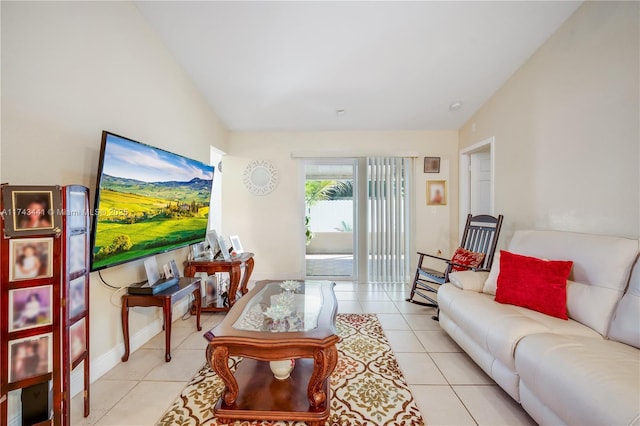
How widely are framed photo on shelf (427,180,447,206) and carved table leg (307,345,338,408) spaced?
3.43 m

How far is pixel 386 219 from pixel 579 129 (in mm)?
2437

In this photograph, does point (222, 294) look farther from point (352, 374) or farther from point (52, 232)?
point (52, 232)

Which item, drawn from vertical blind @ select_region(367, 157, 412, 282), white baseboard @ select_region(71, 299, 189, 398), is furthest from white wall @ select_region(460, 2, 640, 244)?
white baseboard @ select_region(71, 299, 189, 398)

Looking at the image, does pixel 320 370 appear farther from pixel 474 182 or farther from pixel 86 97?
pixel 474 182

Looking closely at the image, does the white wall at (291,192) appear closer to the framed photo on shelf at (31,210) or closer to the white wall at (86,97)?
the white wall at (86,97)

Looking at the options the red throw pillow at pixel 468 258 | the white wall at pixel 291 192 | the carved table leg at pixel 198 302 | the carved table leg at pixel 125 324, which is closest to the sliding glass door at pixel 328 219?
the white wall at pixel 291 192

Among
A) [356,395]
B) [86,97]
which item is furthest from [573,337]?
[86,97]

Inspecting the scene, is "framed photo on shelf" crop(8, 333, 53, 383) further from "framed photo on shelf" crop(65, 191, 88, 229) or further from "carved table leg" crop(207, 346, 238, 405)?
"carved table leg" crop(207, 346, 238, 405)

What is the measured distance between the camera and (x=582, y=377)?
46.7 inches

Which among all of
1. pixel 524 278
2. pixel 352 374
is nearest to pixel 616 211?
pixel 524 278

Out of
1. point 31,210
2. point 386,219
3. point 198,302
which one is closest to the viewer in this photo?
point 31,210

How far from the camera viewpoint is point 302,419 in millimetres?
1474

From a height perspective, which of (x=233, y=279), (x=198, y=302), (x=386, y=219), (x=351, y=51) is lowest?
(x=198, y=302)

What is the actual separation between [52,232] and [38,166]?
544mm
